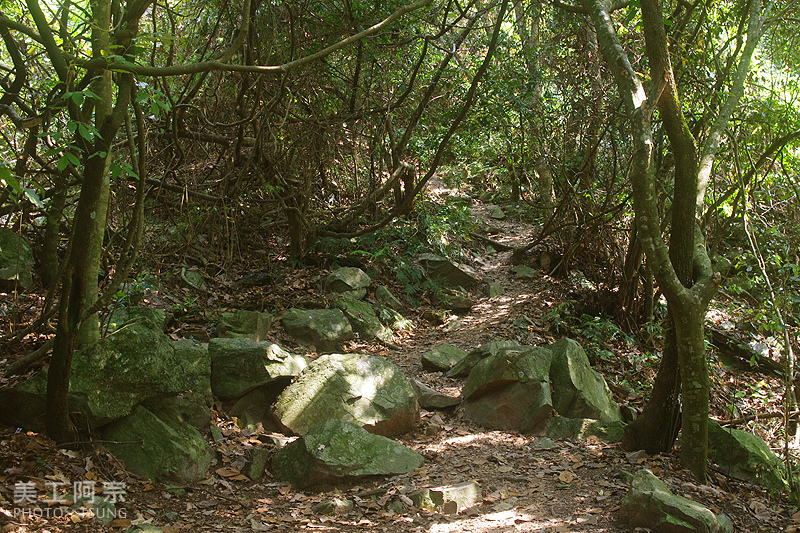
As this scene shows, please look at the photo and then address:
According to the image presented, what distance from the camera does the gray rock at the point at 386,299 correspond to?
8545 millimetres

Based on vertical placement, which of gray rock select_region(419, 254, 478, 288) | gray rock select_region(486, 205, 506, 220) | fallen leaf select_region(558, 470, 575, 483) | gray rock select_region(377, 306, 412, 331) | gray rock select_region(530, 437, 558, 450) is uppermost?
gray rock select_region(486, 205, 506, 220)

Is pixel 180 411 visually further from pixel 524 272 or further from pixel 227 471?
pixel 524 272

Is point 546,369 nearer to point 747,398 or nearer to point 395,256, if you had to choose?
point 747,398

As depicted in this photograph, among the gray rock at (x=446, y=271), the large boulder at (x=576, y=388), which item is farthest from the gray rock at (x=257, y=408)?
the gray rock at (x=446, y=271)

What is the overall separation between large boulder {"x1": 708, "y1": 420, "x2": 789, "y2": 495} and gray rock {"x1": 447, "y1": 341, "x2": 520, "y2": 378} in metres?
2.18

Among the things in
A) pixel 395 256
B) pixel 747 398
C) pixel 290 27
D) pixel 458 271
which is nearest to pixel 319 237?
pixel 395 256

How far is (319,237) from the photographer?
9.09 metres

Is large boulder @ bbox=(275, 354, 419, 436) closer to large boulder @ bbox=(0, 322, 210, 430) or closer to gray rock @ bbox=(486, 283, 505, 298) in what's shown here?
large boulder @ bbox=(0, 322, 210, 430)

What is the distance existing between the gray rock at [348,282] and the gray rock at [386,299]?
0.77 feet

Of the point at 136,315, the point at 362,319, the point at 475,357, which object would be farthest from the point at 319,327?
the point at 136,315

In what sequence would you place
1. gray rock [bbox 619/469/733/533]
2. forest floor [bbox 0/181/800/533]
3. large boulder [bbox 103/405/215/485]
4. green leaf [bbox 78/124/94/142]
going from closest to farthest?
1. green leaf [bbox 78/124/94/142]
2. gray rock [bbox 619/469/733/533]
3. forest floor [bbox 0/181/800/533]
4. large boulder [bbox 103/405/215/485]

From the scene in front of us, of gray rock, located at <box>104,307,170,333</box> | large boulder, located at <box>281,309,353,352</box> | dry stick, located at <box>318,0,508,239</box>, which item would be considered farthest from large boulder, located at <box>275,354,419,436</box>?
dry stick, located at <box>318,0,508,239</box>

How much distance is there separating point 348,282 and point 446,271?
7.22 ft

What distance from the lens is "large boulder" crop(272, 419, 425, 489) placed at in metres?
4.23
